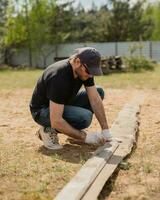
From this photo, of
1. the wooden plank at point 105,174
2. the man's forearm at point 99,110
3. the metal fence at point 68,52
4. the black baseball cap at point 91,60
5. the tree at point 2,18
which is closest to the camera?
the wooden plank at point 105,174

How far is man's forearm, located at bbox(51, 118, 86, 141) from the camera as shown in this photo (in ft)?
15.1

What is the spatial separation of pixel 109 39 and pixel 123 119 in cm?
3446

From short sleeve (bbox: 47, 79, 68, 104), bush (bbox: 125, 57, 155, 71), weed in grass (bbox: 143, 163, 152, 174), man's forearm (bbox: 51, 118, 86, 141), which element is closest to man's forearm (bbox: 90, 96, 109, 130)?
man's forearm (bbox: 51, 118, 86, 141)

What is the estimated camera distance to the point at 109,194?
3.48 metres

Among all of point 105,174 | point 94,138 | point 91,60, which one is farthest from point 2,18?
point 105,174

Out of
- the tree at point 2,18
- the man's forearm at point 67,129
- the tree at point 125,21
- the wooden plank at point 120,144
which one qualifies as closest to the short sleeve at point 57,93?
the man's forearm at point 67,129

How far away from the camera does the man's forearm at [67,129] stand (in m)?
4.62

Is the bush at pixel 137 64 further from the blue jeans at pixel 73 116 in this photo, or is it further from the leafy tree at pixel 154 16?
the leafy tree at pixel 154 16

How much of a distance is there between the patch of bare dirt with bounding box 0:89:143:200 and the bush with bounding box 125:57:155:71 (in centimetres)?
1230

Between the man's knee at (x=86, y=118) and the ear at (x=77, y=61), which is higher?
the ear at (x=77, y=61)

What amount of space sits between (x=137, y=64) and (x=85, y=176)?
52.6 feet

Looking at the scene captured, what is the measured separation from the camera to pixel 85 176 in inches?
143

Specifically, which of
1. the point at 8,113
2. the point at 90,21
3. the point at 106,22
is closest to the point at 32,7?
the point at 106,22

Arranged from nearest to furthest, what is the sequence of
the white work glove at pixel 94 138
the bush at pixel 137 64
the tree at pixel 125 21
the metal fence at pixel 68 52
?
1. the white work glove at pixel 94 138
2. the bush at pixel 137 64
3. the metal fence at pixel 68 52
4. the tree at pixel 125 21
